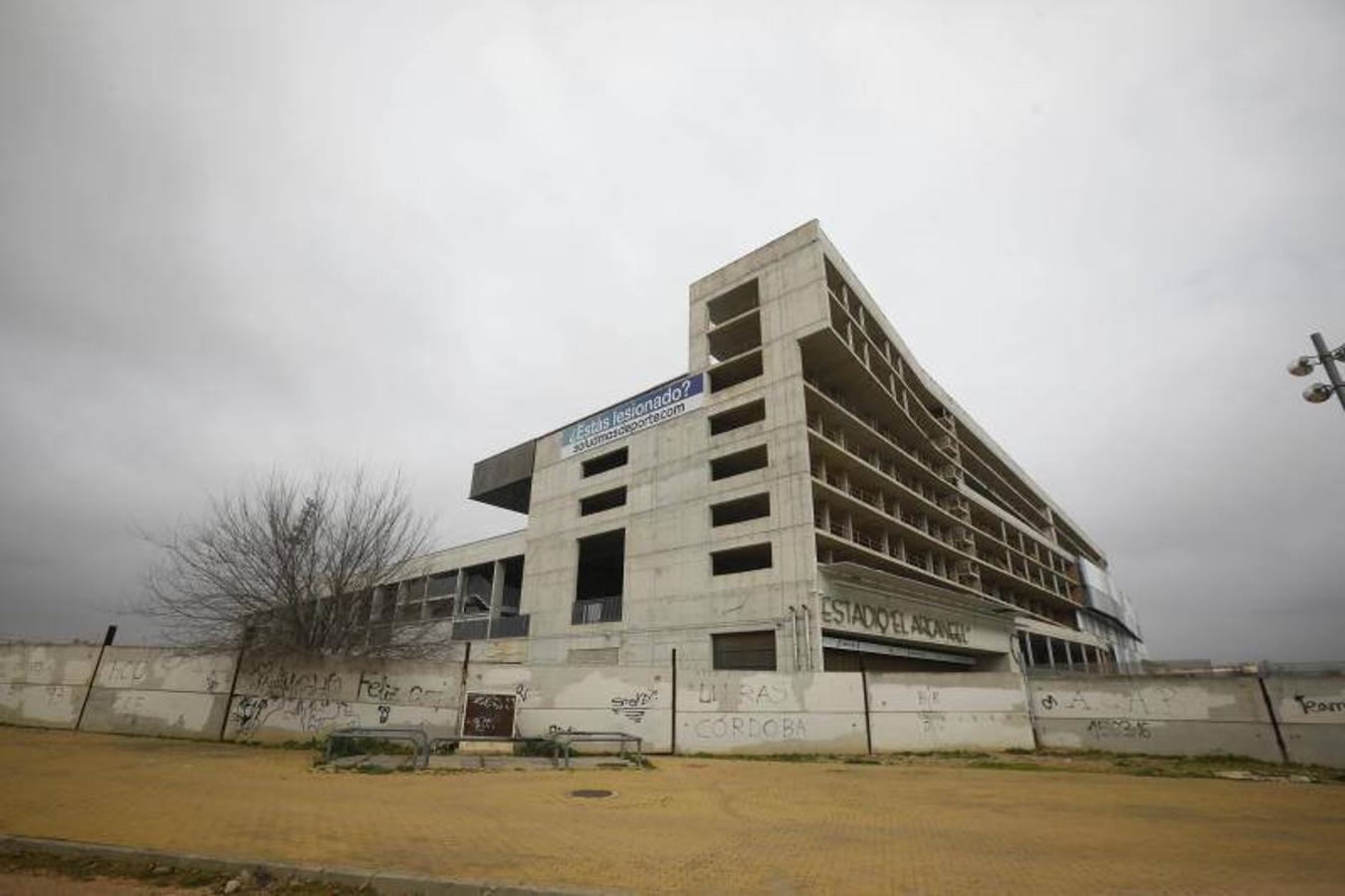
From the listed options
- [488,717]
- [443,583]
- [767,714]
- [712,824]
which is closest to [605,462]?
[443,583]

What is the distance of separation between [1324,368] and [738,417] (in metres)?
21.7

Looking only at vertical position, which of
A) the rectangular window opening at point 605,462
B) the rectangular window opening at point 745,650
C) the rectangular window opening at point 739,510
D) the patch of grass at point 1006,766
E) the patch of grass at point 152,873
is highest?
the rectangular window opening at point 605,462

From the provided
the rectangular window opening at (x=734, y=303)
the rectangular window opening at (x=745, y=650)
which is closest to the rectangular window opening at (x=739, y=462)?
the rectangular window opening at (x=745, y=650)

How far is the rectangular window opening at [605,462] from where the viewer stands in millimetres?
34688

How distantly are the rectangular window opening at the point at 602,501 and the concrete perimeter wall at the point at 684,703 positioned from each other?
1604 cm

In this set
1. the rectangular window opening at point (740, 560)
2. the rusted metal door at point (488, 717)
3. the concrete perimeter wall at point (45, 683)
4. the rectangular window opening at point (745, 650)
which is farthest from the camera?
the rectangular window opening at point (740, 560)

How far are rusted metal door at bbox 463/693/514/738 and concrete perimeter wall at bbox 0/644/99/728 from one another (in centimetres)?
1158

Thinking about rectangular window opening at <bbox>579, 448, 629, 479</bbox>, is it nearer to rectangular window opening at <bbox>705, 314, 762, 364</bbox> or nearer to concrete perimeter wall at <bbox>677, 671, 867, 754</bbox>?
rectangular window opening at <bbox>705, 314, 762, 364</bbox>

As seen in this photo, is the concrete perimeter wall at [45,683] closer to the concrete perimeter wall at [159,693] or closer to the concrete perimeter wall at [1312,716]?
the concrete perimeter wall at [159,693]

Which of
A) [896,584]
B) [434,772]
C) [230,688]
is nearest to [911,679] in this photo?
[896,584]

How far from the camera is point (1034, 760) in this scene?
16.9 metres

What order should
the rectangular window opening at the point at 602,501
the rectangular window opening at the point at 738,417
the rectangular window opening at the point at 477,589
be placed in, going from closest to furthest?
1. the rectangular window opening at the point at 738,417
2. the rectangular window opening at the point at 602,501
3. the rectangular window opening at the point at 477,589

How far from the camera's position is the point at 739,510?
97.0 feet

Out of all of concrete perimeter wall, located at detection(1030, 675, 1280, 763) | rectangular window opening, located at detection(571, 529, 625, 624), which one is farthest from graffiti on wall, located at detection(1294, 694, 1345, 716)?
rectangular window opening, located at detection(571, 529, 625, 624)
